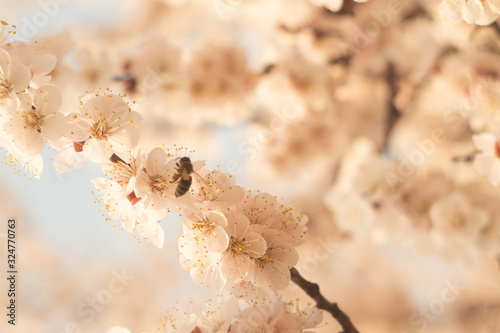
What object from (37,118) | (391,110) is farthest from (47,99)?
(391,110)

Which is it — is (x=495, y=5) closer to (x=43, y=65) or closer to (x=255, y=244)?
(x=255, y=244)

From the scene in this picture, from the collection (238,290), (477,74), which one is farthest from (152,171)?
(477,74)

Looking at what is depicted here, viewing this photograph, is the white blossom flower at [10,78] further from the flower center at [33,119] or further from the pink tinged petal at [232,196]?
the pink tinged petal at [232,196]

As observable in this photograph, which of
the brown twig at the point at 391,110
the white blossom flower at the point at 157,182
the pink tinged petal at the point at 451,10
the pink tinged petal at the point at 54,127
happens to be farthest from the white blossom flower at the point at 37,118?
the brown twig at the point at 391,110

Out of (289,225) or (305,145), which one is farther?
(305,145)

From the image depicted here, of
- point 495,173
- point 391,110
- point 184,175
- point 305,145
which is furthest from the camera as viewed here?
point 305,145

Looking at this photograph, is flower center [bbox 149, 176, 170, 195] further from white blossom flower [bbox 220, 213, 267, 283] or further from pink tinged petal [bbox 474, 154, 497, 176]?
pink tinged petal [bbox 474, 154, 497, 176]

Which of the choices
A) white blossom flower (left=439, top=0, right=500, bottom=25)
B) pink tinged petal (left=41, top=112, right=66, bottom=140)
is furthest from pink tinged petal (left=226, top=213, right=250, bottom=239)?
white blossom flower (left=439, top=0, right=500, bottom=25)

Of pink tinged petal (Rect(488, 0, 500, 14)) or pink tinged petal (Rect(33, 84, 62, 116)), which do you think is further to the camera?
pink tinged petal (Rect(488, 0, 500, 14))
